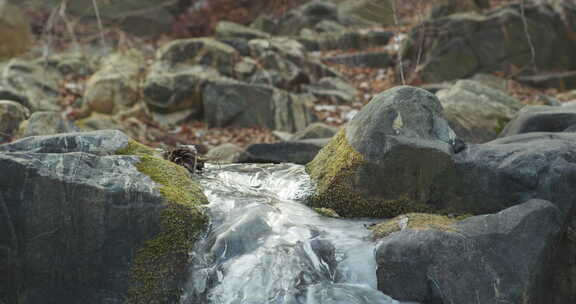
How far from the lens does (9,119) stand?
271 inches

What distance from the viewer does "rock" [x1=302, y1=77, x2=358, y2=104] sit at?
11.8 metres

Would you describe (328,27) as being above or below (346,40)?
above

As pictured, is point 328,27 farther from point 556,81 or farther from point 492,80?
point 556,81

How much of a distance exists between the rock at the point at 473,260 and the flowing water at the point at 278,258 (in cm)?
14

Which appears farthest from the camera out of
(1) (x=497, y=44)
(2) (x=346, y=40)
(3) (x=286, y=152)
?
(2) (x=346, y=40)

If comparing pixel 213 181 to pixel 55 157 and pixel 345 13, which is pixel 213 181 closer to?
pixel 55 157

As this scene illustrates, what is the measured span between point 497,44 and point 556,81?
1.67 m

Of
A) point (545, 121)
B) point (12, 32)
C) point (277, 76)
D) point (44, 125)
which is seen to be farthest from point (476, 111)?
point (12, 32)

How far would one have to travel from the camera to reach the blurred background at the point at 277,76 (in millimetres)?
7892

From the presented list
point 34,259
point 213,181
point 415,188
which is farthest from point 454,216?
point 34,259

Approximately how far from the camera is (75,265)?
316 centimetres

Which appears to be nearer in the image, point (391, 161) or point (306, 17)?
point (391, 161)

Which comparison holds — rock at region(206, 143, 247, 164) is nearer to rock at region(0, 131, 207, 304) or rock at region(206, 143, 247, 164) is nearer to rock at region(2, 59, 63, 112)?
rock at region(0, 131, 207, 304)

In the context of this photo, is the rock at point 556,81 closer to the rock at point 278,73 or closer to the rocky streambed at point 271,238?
the rock at point 278,73
